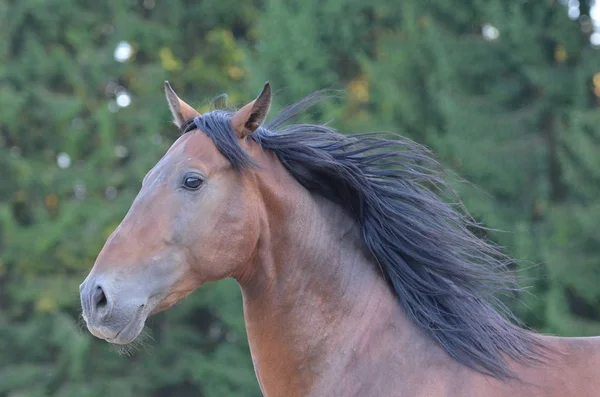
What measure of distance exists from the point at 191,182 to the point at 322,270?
63cm

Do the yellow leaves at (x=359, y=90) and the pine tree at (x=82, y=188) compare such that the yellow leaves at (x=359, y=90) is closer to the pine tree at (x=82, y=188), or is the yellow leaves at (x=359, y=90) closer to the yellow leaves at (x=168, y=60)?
the pine tree at (x=82, y=188)

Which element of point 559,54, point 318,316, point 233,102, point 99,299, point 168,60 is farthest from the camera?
point 168,60

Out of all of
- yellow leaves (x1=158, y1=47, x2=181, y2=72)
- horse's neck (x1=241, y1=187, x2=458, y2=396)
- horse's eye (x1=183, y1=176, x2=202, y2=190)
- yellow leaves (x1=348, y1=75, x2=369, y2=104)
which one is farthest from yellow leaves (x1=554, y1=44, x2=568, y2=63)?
horse's eye (x1=183, y1=176, x2=202, y2=190)

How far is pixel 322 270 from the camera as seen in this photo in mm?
3191

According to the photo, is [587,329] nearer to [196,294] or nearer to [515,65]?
[515,65]

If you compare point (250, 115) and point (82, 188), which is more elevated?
point (250, 115)

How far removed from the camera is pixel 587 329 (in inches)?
377

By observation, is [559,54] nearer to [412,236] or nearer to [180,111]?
[412,236]

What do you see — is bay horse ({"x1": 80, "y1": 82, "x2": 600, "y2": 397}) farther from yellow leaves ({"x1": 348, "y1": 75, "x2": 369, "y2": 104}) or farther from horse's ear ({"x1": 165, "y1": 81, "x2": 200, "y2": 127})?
yellow leaves ({"x1": 348, "y1": 75, "x2": 369, "y2": 104})

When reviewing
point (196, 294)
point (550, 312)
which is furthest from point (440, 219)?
point (196, 294)

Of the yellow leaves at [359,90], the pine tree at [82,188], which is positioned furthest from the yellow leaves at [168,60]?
the yellow leaves at [359,90]

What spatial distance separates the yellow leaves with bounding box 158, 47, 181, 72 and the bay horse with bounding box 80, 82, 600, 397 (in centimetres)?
1115

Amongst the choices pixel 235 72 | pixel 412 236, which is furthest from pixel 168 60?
pixel 412 236

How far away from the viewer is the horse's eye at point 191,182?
9.83ft
